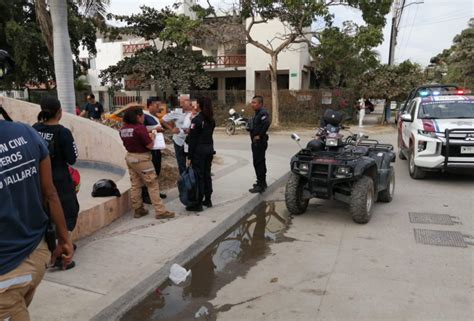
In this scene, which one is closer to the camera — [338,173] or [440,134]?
[338,173]

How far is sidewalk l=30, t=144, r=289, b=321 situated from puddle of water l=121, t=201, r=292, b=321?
0.23 m

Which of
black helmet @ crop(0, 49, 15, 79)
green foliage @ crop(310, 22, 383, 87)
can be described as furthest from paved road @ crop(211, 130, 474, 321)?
green foliage @ crop(310, 22, 383, 87)

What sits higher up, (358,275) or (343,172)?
(343,172)

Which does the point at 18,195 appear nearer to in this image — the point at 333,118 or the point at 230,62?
the point at 333,118

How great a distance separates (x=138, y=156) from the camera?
5680mm

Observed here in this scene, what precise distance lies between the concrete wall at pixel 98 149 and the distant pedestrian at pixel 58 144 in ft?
4.44

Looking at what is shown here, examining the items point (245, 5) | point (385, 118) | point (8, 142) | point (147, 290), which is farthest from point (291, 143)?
point (8, 142)

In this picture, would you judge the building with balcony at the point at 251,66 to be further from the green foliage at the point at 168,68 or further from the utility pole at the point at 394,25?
the utility pole at the point at 394,25

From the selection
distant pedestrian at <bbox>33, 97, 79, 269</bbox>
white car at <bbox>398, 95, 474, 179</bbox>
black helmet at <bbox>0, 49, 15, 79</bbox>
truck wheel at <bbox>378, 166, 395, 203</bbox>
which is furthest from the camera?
white car at <bbox>398, 95, 474, 179</bbox>

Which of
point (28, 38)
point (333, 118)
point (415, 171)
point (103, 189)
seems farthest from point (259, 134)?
point (28, 38)

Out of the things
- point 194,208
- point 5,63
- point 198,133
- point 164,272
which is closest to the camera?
point 5,63

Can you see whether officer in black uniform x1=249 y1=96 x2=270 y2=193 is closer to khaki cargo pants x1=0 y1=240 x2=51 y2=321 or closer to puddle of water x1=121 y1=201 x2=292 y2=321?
puddle of water x1=121 y1=201 x2=292 y2=321

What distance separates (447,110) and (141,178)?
7230 mm

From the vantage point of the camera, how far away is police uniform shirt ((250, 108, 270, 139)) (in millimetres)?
7305
